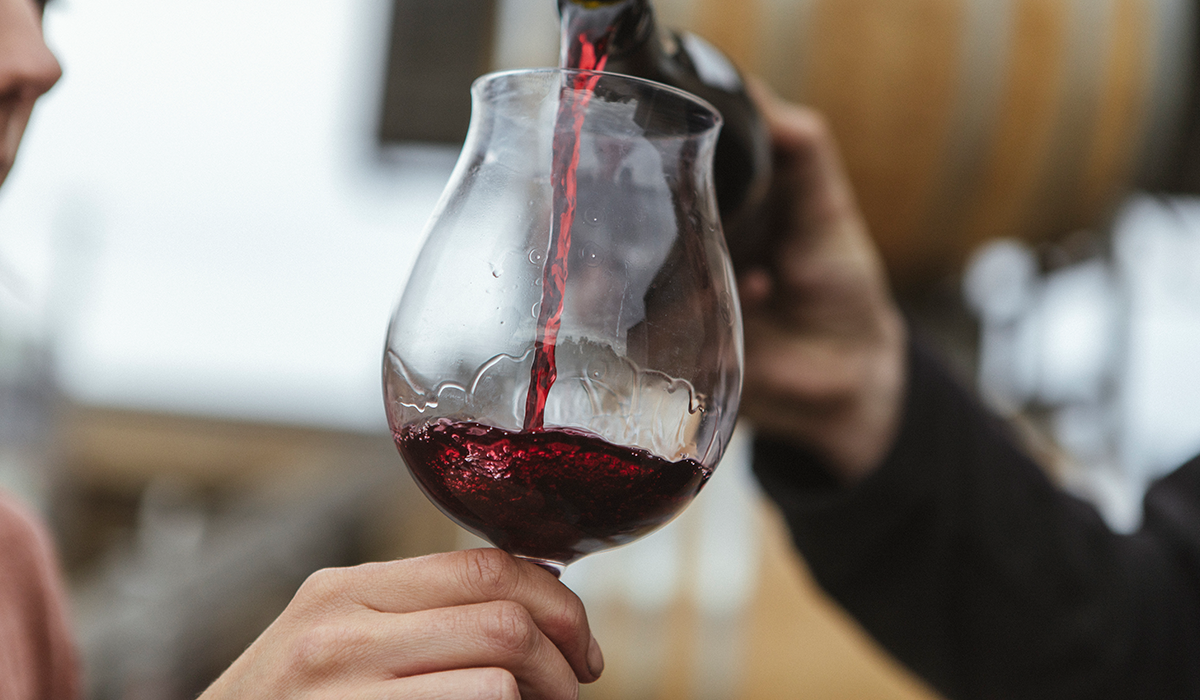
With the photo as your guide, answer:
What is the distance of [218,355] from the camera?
6.04 meters

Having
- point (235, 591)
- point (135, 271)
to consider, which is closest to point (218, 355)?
point (135, 271)

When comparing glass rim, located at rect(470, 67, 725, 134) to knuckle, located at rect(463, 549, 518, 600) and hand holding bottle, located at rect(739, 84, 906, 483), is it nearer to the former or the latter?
knuckle, located at rect(463, 549, 518, 600)

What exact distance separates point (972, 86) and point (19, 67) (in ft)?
3.03

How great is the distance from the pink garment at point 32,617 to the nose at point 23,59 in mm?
403

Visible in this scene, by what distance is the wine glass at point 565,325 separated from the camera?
0.38 metres

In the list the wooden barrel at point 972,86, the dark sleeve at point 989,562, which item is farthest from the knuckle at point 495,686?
the wooden barrel at point 972,86

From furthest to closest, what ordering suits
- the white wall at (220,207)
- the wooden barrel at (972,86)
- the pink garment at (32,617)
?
the white wall at (220,207)
the wooden barrel at (972,86)
the pink garment at (32,617)

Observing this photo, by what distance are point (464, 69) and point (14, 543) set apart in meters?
0.92

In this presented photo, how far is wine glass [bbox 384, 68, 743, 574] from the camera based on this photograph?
38cm

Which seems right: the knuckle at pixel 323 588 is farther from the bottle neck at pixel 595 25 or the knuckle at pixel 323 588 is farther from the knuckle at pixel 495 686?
the bottle neck at pixel 595 25

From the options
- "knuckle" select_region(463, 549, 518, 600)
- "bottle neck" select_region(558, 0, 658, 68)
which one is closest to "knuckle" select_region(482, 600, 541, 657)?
"knuckle" select_region(463, 549, 518, 600)

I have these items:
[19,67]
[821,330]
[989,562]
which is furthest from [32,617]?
[989,562]

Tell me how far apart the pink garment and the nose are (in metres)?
0.40

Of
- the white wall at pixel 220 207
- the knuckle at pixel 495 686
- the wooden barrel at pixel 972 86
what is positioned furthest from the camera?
the white wall at pixel 220 207
